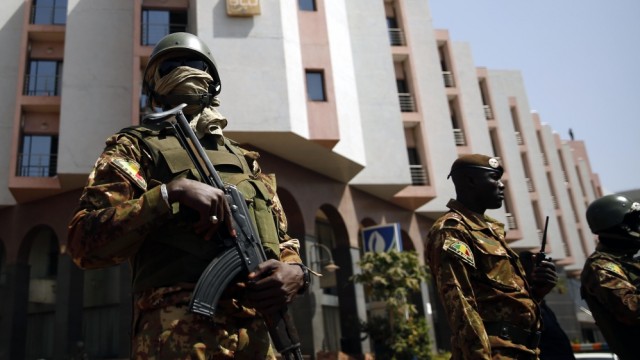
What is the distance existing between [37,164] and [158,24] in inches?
228

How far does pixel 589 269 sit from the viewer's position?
162 inches

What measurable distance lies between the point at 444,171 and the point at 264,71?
9942mm

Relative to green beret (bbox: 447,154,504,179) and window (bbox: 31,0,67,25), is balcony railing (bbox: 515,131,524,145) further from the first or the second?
green beret (bbox: 447,154,504,179)

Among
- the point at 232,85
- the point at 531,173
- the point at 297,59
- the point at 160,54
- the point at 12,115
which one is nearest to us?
the point at 160,54

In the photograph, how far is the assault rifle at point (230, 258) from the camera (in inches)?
73.0

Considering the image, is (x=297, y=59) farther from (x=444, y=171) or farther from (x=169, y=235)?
(x=169, y=235)

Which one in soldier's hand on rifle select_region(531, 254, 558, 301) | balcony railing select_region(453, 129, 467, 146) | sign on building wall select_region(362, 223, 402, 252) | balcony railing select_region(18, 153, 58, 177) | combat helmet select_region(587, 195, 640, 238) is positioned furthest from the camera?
balcony railing select_region(453, 129, 467, 146)

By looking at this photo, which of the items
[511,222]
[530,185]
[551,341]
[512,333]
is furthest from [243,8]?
[530,185]

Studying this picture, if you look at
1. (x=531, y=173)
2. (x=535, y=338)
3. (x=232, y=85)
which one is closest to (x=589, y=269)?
(x=535, y=338)

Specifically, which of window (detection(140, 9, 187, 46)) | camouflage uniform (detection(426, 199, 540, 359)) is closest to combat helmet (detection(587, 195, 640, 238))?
camouflage uniform (detection(426, 199, 540, 359))

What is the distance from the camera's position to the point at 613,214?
4.31 metres

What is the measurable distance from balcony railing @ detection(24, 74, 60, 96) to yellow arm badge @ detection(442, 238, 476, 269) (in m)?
18.0

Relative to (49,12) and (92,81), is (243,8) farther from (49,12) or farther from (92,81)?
(49,12)

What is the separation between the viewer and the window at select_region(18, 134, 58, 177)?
55.7 feet
